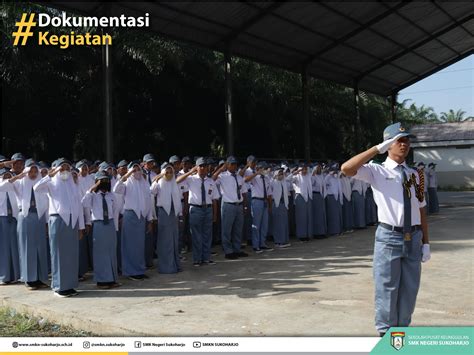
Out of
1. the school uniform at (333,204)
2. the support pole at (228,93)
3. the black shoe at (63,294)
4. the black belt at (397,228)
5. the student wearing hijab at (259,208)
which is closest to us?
the black belt at (397,228)

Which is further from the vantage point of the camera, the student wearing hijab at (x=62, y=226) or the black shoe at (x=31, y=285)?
the black shoe at (x=31, y=285)

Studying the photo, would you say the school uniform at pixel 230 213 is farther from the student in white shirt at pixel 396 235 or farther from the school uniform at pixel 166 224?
the student in white shirt at pixel 396 235

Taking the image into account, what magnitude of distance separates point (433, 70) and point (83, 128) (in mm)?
14717

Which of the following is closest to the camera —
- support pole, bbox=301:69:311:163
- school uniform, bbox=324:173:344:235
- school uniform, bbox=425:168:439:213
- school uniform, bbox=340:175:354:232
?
school uniform, bbox=324:173:344:235

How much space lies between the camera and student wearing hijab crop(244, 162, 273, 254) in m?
9.72

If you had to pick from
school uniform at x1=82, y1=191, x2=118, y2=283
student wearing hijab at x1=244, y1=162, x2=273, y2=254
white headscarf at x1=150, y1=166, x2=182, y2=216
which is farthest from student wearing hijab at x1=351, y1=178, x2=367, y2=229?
school uniform at x1=82, y1=191, x2=118, y2=283

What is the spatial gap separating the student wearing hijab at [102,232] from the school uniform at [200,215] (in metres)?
1.74

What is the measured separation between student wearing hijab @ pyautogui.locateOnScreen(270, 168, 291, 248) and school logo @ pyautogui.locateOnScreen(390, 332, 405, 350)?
262 inches

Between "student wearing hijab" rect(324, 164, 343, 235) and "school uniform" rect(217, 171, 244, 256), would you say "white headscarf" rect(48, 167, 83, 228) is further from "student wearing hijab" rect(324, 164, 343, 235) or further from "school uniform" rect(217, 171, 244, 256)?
"student wearing hijab" rect(324, 164, 343, 235)

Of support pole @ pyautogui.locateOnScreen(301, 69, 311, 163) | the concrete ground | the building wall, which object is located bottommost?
the concrete ground

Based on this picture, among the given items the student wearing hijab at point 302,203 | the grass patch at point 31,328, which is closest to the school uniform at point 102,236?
the grass patch at point 31,328

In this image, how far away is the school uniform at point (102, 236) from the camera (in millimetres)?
6816

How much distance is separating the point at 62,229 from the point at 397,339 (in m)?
4.45

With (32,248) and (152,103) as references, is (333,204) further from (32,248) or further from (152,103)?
(152,103)
